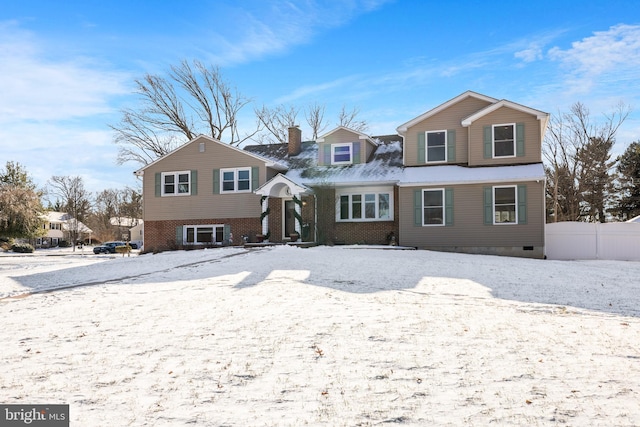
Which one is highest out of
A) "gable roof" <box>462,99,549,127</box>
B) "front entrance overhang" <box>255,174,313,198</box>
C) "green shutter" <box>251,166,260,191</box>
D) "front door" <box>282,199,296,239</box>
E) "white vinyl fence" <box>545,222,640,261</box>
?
"gable roof" <box>462,99,549,127</box>

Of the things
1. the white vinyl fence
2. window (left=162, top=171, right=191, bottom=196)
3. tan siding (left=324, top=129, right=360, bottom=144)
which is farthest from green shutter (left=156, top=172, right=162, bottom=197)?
the white vinyl fence

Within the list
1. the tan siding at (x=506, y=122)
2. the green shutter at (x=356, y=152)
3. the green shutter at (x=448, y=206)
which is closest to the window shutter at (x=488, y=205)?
the green shutter at (x=448, y=206)

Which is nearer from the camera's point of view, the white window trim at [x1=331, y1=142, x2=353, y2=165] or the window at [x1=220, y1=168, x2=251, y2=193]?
the white window trim at [x1=331, y1=142, x2=353, y2=165]

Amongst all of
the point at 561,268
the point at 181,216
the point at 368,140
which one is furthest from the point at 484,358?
the point at 181,216

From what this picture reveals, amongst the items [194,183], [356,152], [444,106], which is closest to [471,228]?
[444,106]

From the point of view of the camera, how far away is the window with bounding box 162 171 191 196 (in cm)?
2577

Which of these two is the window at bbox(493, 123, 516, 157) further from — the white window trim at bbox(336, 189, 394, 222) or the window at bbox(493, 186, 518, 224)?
the white window trim at bbox(336, 189, 394, 222)

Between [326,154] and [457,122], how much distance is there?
6368mm

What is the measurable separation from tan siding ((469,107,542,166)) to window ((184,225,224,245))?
39.9 feet

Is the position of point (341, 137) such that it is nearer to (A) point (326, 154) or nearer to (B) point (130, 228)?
(A) point (326, 154)

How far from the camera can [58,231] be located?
79125 millimetres

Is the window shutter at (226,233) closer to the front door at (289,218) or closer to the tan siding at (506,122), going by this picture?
the front door at (289,218)

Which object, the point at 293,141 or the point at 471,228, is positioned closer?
the point at 471,228

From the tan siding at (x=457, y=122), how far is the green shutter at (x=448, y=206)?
183cm
